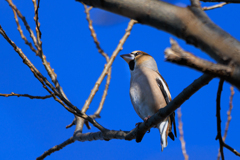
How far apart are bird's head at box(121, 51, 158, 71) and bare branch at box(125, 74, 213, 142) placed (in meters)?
1.88

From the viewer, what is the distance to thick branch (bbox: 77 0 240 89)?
0.74m

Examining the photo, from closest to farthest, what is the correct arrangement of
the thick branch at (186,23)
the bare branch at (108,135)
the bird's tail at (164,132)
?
the thick branch at (186,23) < the bare branch at (108,135) < the bird's tail at (164,132)

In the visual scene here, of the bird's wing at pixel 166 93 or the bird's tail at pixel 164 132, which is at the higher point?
the bird's wing at pixel 166 93

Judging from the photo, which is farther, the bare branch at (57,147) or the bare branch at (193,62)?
the bare branch at (57,147)

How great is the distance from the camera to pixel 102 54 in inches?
145

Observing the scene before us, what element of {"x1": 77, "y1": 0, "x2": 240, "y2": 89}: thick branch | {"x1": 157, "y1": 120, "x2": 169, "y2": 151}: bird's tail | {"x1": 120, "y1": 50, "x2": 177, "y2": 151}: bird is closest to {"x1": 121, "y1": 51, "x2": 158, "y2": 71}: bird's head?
{"x1": 120, "y1": 50, "x2": 177, "y2": 151}: bird

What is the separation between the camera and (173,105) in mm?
1632

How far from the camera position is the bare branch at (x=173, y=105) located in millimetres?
1380

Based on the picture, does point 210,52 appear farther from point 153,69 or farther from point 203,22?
point 153,69

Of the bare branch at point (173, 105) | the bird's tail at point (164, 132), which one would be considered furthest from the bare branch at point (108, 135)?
the bird's tail at point (164, 132)

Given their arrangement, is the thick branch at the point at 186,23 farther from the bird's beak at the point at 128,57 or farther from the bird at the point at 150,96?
the bird's beak at the point at 128,57

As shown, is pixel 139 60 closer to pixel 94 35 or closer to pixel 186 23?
pixel 94 35

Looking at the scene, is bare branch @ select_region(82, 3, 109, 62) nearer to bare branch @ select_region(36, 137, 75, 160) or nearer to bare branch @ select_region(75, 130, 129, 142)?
bare branch @ select_region(36, 137, 75, 160)

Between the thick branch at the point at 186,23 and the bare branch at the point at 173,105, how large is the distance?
0.54 meters
